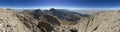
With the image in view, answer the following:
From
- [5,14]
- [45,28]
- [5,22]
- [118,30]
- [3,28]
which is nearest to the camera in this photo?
[118,30]

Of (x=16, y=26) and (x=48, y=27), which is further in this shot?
(x=48, y=27)

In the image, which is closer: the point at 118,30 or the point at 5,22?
the point at 118,30

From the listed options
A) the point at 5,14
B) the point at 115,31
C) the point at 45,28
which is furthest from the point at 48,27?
the point at 115,31

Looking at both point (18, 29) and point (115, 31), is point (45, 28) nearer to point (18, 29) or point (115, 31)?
point (18, 29)

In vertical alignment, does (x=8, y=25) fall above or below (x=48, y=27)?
above

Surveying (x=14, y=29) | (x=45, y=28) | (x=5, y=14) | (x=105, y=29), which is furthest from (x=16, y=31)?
(x=45, y=28)

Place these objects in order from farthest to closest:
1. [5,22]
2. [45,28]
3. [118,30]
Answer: [45,28] → [5,22] → [118,30]

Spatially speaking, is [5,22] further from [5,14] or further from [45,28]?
[45,28]

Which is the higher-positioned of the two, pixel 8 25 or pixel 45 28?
pixel 8 25

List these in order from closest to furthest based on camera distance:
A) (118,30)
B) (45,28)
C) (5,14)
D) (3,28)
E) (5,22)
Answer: (118,30)
(3,28)
(5,22)
(5,14)
(45,28)
